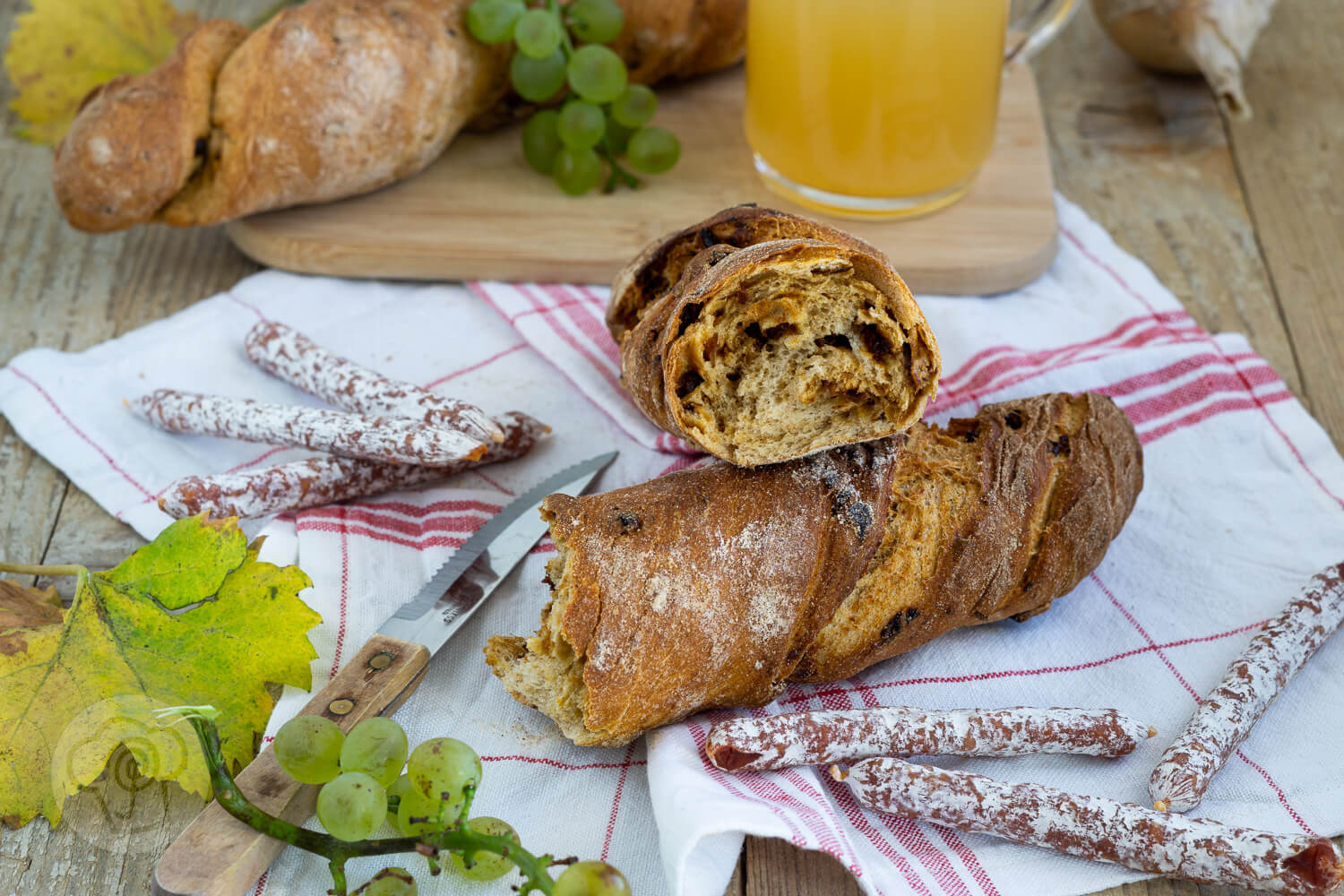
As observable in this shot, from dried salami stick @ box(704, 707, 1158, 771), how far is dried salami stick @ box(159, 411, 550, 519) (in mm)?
723

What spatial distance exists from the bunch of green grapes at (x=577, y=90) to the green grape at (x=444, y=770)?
1.45 meters

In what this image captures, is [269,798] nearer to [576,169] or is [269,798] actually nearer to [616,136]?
[576,169]

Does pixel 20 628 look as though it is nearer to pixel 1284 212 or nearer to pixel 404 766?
pixel 404 766

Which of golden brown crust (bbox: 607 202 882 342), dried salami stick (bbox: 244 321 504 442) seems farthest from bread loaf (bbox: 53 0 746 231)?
golden brown crust (bbox: 607 202 882 342)

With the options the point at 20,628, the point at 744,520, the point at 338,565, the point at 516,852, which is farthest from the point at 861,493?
the point at 20,628

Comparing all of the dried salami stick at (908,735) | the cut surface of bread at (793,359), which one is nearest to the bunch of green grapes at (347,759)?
the dried salami stick at (908,735)

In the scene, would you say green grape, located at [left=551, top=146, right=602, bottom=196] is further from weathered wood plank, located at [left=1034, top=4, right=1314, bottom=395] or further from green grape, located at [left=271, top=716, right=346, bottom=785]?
green grape, located at [left=271, top=716, right=346, bottom=785]

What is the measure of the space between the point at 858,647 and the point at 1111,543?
1.73ft

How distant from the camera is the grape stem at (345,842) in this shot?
4.03ft

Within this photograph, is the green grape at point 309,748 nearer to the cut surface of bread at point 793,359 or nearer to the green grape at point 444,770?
the green grape at point 444,770

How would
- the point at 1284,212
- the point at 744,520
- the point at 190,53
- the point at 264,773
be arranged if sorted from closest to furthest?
Answer: the point at 264,773 < the point at 744,520 < the point at 190,53 < the point at 1284,212

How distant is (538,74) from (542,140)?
129 mm

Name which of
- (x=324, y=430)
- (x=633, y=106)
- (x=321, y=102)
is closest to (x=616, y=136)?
(x=633, y=106)

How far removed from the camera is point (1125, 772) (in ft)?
5.08
